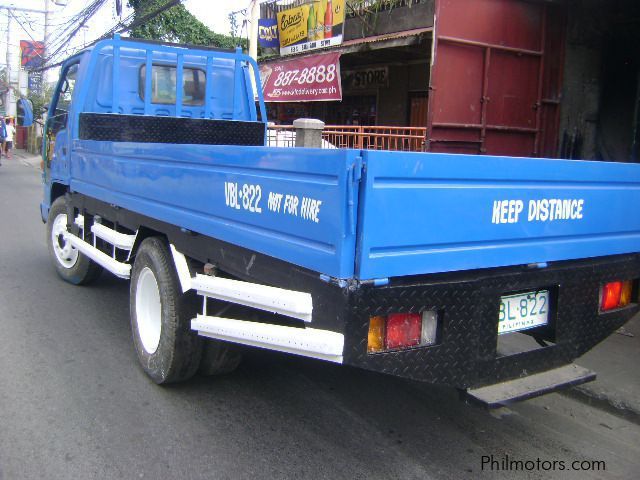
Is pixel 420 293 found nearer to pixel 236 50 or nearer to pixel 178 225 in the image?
pixel 178 225

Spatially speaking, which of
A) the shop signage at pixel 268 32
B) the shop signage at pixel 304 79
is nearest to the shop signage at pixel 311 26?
the shop signage at pixel 268 32

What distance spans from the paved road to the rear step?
512 millimetres

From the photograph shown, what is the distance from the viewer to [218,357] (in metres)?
3.84

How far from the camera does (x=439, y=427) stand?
3617 mm

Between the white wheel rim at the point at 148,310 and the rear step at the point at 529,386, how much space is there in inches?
86.4

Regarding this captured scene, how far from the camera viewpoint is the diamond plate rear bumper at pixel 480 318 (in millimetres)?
2434

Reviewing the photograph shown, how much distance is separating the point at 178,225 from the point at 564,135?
583 cm

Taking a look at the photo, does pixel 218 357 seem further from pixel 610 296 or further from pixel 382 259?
pixel 610 296

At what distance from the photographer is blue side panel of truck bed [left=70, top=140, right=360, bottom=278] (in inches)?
89.9

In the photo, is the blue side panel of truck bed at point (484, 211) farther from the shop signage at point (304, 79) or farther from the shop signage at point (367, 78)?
the shop signage at point (367, 78)

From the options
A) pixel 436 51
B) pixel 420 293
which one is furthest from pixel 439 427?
pixel 436 51

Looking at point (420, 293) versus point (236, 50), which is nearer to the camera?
point (420, 293)

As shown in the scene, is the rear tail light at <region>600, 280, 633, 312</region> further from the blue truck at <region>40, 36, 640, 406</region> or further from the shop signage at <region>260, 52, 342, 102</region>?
the shop signage at <region>260, 52, 342, 102</region>

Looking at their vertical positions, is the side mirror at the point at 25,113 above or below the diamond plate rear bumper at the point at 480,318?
above
